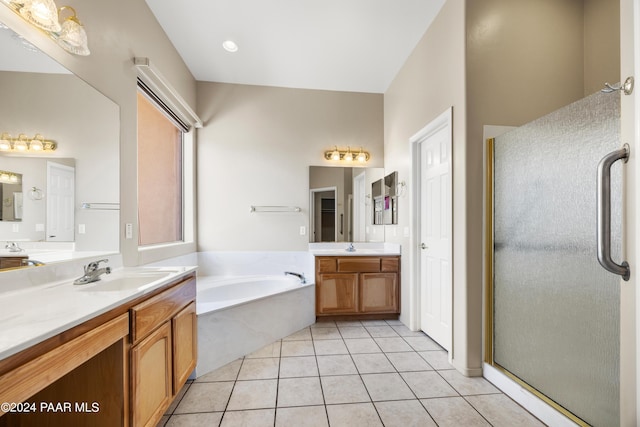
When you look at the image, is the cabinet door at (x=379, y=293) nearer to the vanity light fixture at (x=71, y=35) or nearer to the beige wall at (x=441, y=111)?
the beige wall at (x=441, y=111)

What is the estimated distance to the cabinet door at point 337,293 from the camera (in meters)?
3.09

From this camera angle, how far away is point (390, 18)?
7.94ft

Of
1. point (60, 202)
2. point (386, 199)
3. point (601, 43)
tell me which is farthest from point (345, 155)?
point (60, 202)

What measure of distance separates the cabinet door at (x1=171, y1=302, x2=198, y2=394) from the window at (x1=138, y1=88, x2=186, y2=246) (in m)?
1.17

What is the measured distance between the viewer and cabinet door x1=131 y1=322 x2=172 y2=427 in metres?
1.18

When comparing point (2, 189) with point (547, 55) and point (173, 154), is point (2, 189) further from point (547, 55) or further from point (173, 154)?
point (547, 55)

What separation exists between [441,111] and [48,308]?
8.77 ft

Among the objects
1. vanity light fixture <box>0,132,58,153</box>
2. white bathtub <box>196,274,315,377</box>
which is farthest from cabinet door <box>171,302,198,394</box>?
vanity light fixture <box>0,132,58,153</box>

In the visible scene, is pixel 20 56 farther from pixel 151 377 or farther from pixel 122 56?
pixel 151 377

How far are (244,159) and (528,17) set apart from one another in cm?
301

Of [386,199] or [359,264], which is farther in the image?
[386,199]

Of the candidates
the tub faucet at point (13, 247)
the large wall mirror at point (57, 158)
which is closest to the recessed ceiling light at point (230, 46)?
the large wall mirror at point (57, 158)

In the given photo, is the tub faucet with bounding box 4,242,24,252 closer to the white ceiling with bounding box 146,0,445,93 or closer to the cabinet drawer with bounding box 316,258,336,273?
the white ceiling with bounding box 146,0,445,93

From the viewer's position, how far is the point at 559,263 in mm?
1467
